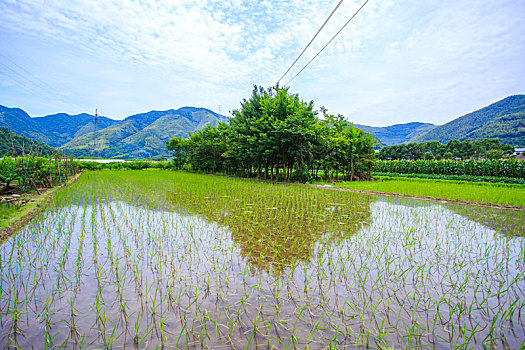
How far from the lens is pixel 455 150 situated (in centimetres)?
6169

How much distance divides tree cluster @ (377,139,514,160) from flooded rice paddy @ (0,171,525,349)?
54.9 metres

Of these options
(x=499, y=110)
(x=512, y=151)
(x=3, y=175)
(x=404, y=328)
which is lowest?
(x=404, y=328)

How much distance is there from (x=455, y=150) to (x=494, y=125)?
4187 centimetres

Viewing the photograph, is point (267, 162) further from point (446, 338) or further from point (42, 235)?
point (446, 338)

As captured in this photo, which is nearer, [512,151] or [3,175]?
[3,175]

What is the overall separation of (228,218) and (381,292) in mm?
4285

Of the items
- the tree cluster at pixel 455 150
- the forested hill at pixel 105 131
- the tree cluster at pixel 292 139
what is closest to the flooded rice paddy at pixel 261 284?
the tree cluster at pixel 292 139

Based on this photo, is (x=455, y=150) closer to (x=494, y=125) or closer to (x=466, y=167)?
(x=494, y=125)

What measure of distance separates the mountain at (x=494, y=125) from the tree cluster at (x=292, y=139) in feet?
281

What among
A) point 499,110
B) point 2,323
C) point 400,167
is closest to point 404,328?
point 2,323

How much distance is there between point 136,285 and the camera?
3137mm

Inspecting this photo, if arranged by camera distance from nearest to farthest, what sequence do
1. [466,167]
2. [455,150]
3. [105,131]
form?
[466,167], [455,150], [105,131]

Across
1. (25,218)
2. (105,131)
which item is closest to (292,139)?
(25,218)

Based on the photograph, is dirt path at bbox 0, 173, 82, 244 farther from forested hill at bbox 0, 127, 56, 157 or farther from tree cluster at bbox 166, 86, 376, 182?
tree cluster at bbox 166, 86, 376, 182
